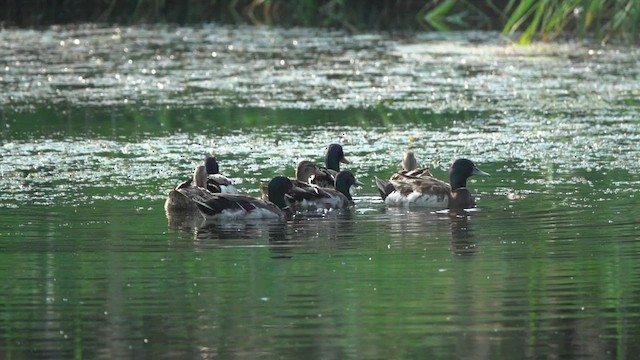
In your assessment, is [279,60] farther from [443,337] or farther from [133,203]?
[443,337]

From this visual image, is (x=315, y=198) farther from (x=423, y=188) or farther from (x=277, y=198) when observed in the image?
(x=423, y=188)

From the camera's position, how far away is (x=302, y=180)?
15.9 metres

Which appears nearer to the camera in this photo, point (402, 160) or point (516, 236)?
point (516, 236)

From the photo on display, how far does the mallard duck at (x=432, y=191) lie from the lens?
47.9ft

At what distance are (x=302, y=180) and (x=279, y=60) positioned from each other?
15.1 m

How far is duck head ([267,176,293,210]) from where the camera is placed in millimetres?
14484

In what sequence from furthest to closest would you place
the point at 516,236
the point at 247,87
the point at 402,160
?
the point at 247,87
the point at 402,160
the point at 516,236

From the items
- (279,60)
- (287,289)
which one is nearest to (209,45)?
(279,60)

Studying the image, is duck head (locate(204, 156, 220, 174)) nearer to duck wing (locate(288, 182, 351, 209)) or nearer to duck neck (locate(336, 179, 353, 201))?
duck wing (locate(288, 182, 351, 209))

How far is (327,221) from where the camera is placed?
14016 millimetres

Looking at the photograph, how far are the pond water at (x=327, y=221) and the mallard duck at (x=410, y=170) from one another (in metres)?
0.35

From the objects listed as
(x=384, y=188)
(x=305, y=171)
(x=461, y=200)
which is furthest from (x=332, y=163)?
(x=461, y=200)

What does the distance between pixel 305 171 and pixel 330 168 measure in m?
0.58

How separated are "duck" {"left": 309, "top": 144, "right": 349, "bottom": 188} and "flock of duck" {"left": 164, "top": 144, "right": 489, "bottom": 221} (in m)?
0.16
